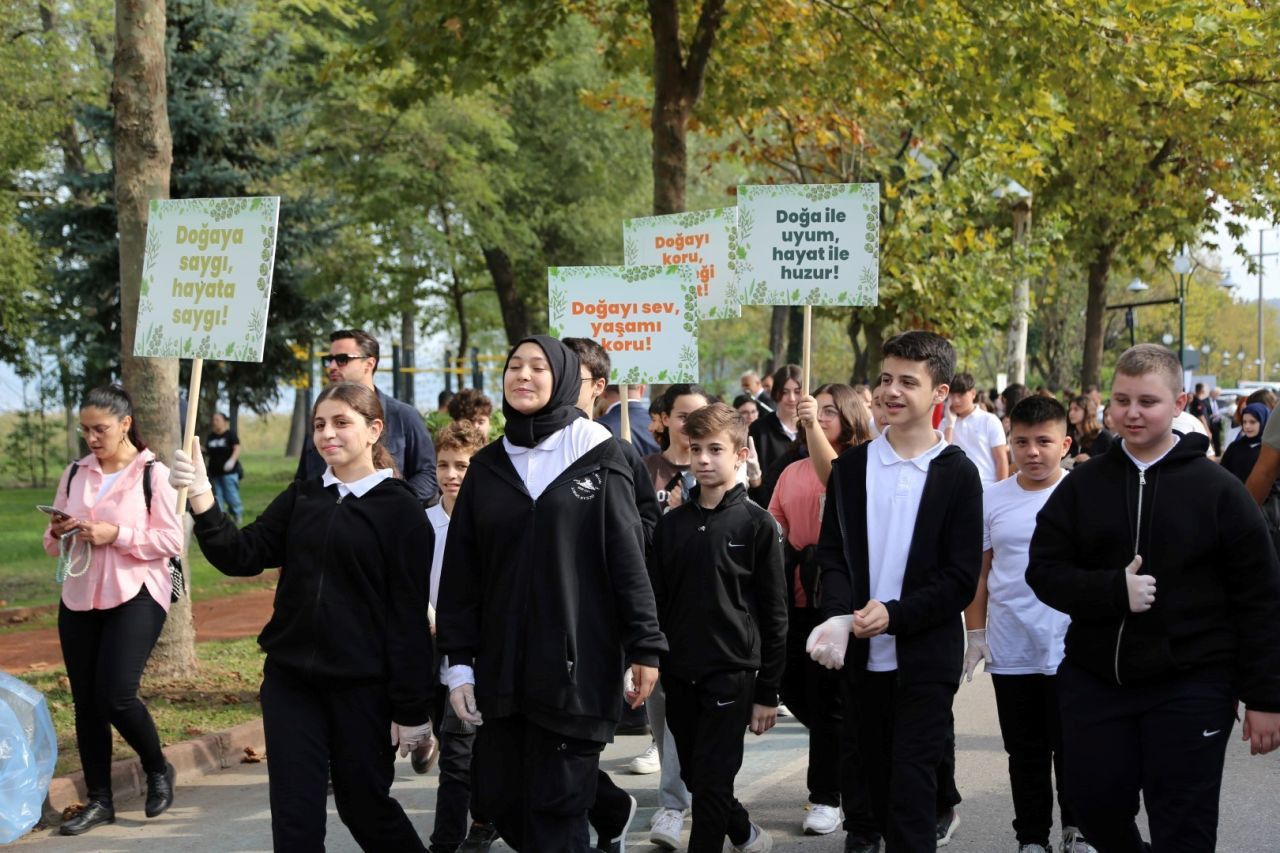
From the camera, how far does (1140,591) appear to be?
4449 millimetres

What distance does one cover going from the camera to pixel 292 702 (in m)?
5.05

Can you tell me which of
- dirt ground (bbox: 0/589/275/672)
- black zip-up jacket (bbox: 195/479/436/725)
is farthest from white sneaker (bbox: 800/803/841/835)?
dirt ground (bbox: 0/589/275/672)

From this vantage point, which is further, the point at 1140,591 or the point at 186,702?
the point at 186,702

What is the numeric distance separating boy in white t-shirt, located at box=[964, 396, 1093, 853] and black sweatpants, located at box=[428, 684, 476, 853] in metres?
2.05

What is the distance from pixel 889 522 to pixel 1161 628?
3.50ft

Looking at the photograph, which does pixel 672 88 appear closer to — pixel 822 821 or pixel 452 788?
pixel 822 821

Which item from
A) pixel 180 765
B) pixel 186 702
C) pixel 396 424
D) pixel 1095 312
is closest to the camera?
pixel 396 424

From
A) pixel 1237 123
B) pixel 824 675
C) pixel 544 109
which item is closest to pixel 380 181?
pixel 544 109

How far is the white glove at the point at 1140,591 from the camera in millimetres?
4449

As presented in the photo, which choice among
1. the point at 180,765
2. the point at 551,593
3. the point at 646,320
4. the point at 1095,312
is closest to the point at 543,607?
the point at 551,593

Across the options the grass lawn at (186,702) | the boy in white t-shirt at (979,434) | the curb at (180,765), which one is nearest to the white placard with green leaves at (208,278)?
the curb at (180,765)

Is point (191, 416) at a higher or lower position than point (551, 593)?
higher

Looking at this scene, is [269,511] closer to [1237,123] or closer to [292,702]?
[292,702]

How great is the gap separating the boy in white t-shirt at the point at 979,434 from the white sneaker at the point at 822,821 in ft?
17.7
